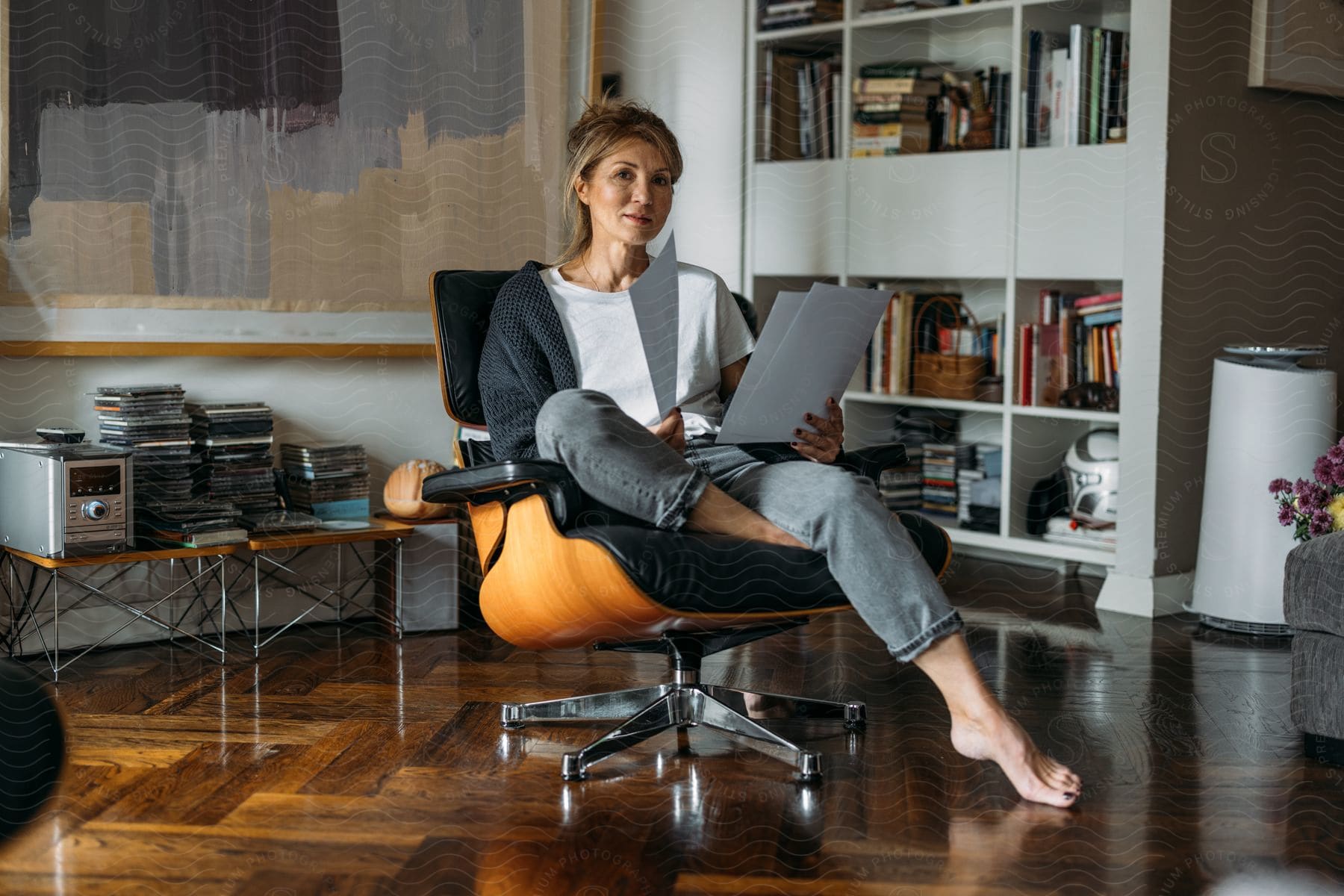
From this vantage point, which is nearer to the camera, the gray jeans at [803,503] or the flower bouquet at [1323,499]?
the gray jeans at [803,503]

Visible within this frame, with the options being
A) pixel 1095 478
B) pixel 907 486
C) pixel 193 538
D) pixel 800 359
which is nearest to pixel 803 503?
pixel 800 359

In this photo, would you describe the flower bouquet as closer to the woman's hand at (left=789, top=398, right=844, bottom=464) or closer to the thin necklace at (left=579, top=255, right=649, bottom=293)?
the woman's hand at (left=789, top=398, right=844, bottom=464)

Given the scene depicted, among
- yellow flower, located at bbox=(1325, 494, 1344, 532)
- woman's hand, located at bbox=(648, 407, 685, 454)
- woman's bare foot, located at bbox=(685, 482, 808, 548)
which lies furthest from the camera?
yellow flower, located at bbox=(1325, 494, 1344, 532)

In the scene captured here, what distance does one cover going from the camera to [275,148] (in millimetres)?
2389

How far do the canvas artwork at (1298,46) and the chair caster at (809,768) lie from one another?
1.84m

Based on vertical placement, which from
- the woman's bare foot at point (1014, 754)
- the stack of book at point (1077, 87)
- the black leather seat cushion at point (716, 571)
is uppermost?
the stack of book at point (1077, 87)

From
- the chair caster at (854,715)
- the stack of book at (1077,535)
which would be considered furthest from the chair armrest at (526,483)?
the stack of book at (1077,535)

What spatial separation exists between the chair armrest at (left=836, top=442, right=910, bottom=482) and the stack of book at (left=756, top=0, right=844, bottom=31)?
5.63ft

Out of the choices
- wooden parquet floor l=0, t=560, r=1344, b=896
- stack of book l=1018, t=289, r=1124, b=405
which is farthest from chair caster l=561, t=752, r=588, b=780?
stack of book l=1018, t=289, r=1124, b=405

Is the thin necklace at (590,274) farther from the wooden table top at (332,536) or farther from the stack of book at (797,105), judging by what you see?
the stack of book at (797,105)

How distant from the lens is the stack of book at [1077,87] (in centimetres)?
296

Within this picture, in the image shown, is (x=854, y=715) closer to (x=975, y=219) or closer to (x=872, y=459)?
(x=872, y=459)

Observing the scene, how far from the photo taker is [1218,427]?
270cm

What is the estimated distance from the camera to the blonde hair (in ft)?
6.35
